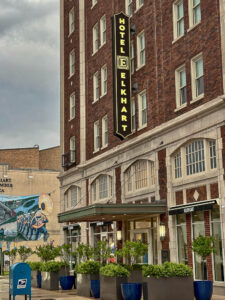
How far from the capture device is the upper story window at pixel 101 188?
1382 inches

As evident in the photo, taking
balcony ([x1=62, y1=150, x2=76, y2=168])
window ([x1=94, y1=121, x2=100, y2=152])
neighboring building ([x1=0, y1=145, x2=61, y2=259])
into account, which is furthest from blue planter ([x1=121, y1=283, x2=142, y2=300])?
neighboring building ([x1=0, y1=145, x2=61, y2=259])

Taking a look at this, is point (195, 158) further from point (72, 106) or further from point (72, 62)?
point (72, 62)

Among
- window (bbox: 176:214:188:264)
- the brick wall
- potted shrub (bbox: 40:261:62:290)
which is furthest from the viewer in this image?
the brick wall

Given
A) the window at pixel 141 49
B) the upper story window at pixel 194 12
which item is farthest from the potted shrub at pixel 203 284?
the window at pixel 141 49

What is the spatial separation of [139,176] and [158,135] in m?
3.49

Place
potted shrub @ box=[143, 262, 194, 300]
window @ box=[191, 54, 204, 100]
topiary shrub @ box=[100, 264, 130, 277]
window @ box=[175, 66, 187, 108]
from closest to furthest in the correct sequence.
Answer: potted shrub @ box=[143, 262, 194, 300]
topiary shrub @ box=[100, 264, 130, 277]
window @ box=[191, 54, 204, 100]
window @ box=[175, 66, 187, 108]

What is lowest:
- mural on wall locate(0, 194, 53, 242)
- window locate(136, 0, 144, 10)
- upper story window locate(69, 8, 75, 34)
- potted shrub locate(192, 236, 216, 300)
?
potted shrub locate(192, 236, 216, 300)

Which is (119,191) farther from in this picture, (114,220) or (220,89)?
(220,89)

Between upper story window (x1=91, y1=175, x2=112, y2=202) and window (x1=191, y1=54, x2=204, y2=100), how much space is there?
11.1 meters

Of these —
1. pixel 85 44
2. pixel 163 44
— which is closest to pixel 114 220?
pixel 163 44

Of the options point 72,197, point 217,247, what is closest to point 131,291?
point 217,247

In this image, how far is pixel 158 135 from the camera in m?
28.5

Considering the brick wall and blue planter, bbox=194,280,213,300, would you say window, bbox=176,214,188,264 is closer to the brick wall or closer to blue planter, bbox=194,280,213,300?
blue planter, bbox=194,280,213,300

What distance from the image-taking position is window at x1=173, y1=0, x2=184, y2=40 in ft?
90.9
